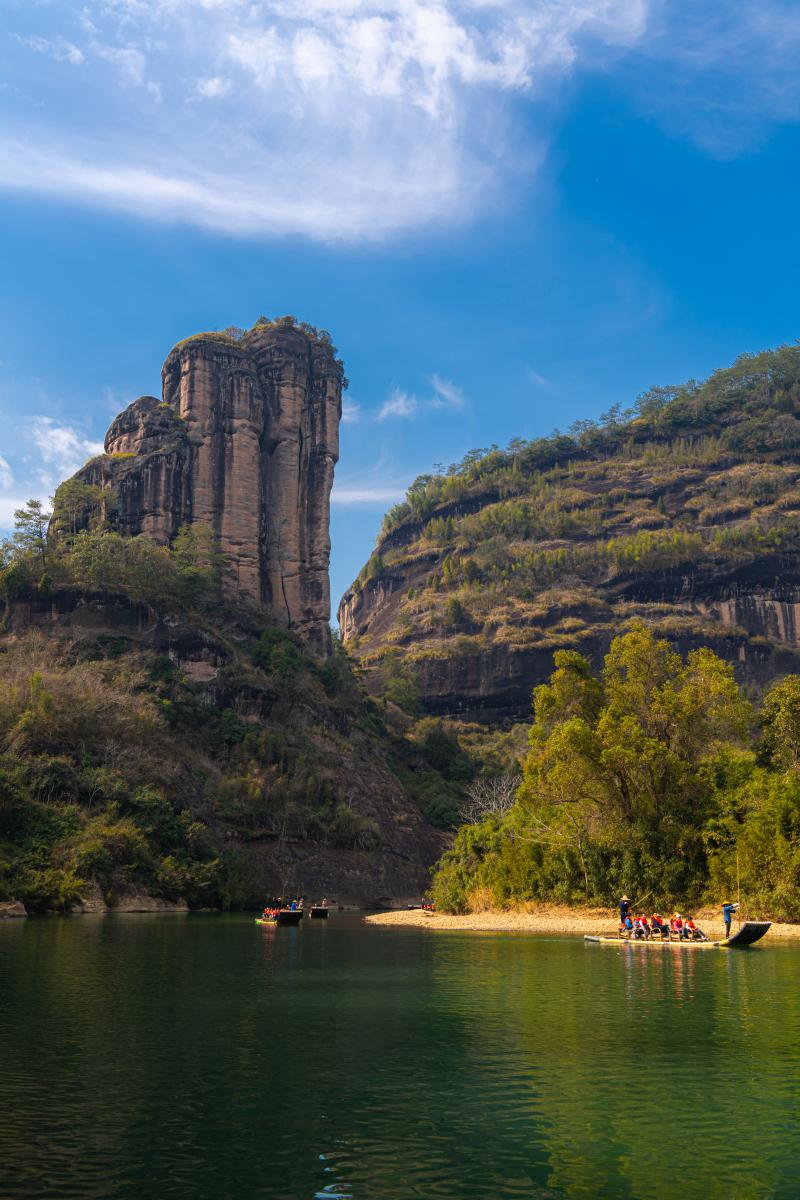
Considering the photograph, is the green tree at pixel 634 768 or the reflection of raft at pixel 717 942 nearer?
the reflection of raft at pixel 717 942

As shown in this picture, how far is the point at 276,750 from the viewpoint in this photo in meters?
94.9

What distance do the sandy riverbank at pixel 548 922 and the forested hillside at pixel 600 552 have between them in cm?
8344

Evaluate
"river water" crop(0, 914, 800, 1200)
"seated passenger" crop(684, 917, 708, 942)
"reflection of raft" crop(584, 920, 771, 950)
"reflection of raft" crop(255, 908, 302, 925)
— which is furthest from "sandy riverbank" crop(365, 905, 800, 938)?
"river water" crop(0, 914, 800, 1200)

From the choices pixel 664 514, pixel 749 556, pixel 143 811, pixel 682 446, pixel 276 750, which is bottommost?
pixel 143 811

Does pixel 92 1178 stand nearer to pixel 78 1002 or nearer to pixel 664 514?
pixel 78 1002

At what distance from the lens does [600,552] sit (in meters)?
159

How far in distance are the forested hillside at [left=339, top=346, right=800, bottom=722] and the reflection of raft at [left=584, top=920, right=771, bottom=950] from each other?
334ft

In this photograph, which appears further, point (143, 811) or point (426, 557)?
A: point (426, 557)

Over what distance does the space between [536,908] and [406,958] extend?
775 inches

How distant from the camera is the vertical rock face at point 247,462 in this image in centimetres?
11806

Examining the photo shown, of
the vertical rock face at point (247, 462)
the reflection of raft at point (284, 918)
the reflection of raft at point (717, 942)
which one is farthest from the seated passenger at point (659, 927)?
the vertical rock face at point (247, 462)

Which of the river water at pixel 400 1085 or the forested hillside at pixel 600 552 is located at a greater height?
the forested hillside at pixel 600 552

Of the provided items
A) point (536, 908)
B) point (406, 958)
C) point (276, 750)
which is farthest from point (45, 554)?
point (406, 958)

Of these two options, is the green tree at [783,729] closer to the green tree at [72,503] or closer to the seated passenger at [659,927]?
the seated passenger at [659,927]
